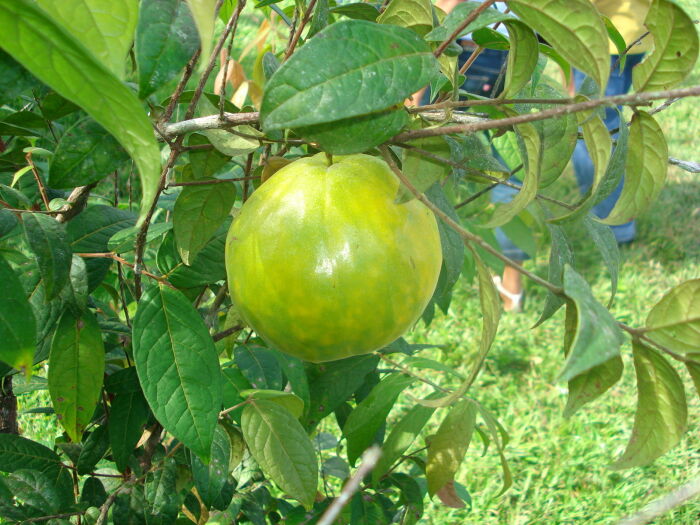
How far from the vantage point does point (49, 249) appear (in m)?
0.81

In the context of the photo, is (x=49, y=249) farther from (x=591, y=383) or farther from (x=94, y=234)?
(x=591, y=383)

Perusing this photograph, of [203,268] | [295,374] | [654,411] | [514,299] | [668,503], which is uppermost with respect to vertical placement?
[668,503]

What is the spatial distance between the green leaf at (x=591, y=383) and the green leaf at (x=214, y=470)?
55 cm

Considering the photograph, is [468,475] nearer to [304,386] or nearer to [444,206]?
[304,386]

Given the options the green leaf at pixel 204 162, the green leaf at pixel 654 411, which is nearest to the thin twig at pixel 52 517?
the green leaf at pixel 204 162

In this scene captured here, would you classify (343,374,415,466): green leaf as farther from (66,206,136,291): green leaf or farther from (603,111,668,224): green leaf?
(603,111,668,224): green leaf

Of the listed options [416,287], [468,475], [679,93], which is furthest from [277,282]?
[468,475]

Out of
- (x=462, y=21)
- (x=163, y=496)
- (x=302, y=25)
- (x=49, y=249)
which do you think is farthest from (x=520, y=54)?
(x=163, y=496)

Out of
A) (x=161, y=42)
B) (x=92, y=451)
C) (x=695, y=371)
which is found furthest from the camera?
(x=92, y=451)

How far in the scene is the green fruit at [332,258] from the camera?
750 millimetres

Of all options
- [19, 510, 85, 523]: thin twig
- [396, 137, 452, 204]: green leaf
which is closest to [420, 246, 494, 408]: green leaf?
[396, 137, 452, 204]: green leaf

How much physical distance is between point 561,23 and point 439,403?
15.0 inches

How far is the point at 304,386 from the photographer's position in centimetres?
120

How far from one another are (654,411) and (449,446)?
1.89 ft
